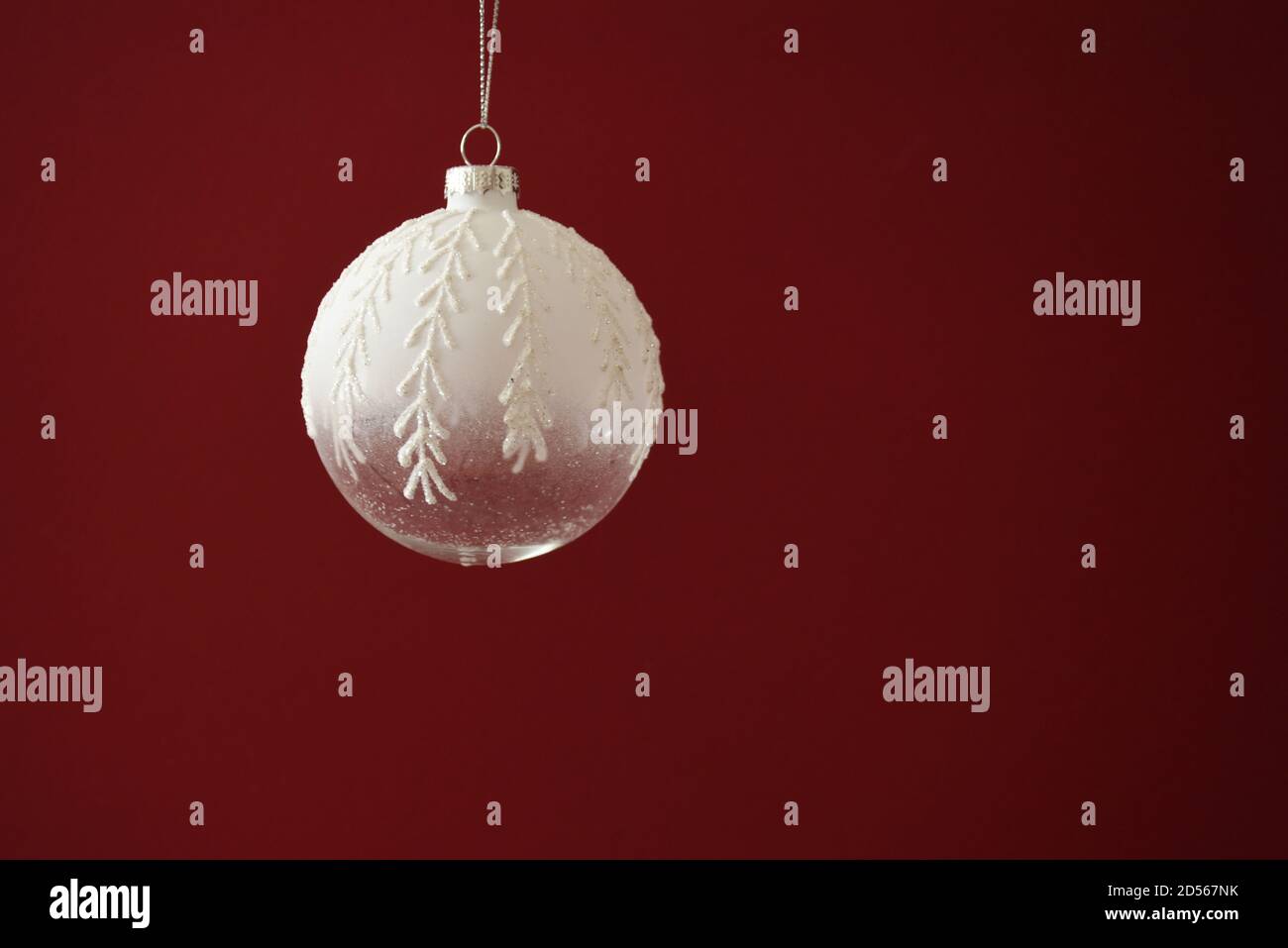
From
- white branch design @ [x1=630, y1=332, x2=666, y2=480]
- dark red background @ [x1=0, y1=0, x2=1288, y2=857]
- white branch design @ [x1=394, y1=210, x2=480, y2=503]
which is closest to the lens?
white branch design @ [x1=394, y1=210, x2=480, y2=503]

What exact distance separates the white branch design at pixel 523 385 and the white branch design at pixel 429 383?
5 centimetres

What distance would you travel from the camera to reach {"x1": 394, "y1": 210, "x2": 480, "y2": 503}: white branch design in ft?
4.32

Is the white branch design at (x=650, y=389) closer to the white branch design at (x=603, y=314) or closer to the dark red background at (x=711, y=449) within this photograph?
the white branch design at (x=603, y=314)

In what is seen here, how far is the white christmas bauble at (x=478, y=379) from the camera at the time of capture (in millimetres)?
1321

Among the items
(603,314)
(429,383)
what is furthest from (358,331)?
(603,314)

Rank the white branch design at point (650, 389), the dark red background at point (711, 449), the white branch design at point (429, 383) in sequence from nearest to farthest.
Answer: the white branch design at point (429, 383) → the white branch design at point (650, 389) → the dark red background at point (711, 449)

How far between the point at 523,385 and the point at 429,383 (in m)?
0.09

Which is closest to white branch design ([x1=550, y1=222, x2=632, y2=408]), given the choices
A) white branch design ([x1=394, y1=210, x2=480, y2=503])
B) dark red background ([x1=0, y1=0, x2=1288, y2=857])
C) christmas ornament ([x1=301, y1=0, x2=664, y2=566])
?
christmas ornament ([x1=301, y1=0, x2=664, y2=566])

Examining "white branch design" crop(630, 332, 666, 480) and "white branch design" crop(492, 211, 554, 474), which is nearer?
"white branch design" crop(492, 211, 554, 474)

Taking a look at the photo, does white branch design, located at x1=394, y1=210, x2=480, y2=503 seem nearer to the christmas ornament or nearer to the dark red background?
the christmas ornament

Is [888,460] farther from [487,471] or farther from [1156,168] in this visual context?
[487,471]

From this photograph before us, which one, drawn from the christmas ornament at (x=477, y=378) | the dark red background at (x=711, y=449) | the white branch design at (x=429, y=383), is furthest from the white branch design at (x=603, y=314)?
the dark red background at (x=711, y=449)

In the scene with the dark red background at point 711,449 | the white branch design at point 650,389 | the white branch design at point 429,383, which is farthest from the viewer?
the dark red background at point 711,449

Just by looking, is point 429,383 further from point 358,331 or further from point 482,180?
point 482,180
